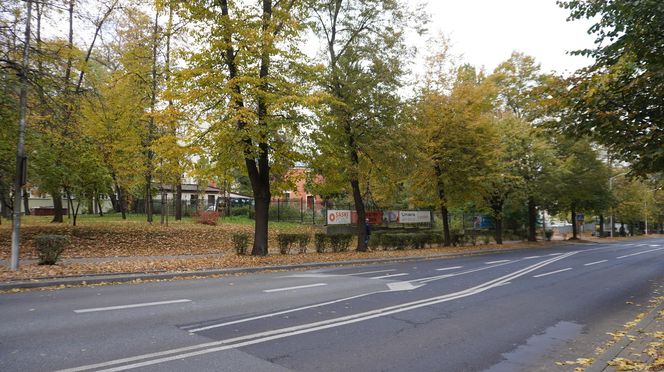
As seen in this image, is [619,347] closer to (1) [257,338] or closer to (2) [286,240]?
(1) [257,338]

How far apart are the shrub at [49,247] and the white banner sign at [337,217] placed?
1485cm

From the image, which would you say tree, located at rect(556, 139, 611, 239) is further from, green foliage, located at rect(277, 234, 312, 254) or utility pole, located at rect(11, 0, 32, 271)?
utility pole, located at rect(11, 0, 32, 271)

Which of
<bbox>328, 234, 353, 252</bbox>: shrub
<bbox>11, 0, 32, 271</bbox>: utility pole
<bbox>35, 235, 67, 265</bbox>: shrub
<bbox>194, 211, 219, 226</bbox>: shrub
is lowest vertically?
<bbox>328, 234, 353, 252</bbox>: shrub

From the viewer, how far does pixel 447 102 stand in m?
25.0

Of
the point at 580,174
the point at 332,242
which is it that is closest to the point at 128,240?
the point at 332,242

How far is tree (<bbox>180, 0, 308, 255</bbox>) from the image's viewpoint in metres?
14.2

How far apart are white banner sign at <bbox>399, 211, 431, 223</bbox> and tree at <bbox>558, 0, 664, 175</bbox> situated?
1963 centimetres

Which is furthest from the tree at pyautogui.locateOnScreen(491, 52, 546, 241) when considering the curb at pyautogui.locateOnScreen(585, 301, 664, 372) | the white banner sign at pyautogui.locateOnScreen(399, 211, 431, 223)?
the curb at pyautogui.locateOnScreen(585, 301, 664, 372)

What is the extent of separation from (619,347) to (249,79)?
465 inches

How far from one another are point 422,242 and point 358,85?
1131cm

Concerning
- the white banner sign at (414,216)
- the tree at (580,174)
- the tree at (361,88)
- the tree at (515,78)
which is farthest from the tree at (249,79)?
the tree at (515,78)

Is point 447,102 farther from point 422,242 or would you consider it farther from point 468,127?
point 422,242

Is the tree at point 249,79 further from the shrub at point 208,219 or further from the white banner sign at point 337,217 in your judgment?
the shrub at point 208,219

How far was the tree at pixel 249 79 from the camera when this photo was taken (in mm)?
14250
